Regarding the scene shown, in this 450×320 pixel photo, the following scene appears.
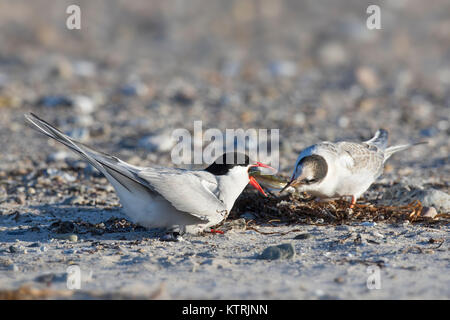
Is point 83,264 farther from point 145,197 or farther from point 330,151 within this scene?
point 330,151

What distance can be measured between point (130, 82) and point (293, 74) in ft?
8.57

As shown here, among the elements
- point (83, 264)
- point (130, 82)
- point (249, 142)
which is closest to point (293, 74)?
point (130, 82)

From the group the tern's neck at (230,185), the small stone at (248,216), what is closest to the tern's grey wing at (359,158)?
the small stone at (248,216)

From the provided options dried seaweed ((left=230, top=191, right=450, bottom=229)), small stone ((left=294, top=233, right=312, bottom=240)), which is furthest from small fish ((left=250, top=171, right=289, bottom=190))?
small stone ((left=294, top=233, right=312, bottom=240))

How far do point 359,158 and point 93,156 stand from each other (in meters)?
2.02

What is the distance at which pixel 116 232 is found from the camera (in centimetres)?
414

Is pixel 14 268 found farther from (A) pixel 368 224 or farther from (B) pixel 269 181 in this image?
(A) pixel 368 224

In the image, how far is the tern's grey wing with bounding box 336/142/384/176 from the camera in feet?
15.1

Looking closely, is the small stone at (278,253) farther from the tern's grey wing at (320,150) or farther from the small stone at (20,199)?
the small stone at (20,199)

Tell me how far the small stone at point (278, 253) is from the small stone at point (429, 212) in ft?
4.08

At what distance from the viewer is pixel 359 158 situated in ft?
15.5

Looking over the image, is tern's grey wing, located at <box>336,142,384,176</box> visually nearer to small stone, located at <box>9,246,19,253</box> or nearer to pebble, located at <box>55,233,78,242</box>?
pebble, located at <box>55,233,78,242</box>
